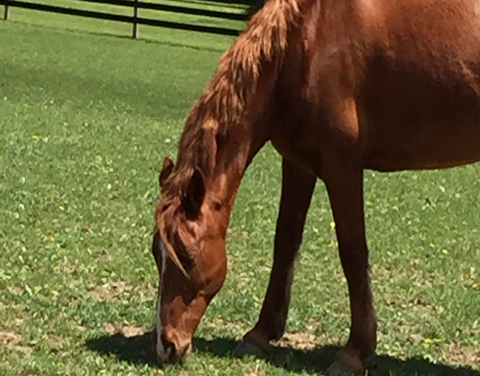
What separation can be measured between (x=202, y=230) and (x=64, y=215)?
3.70 m

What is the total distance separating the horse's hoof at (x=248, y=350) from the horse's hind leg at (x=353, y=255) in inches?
18.2

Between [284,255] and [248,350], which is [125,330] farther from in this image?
[284,255]

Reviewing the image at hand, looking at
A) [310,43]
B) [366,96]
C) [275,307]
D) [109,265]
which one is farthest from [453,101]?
[109,265]

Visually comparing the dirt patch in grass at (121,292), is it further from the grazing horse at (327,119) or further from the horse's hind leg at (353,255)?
the horse's hind leg at (353,255)

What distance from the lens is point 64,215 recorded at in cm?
823

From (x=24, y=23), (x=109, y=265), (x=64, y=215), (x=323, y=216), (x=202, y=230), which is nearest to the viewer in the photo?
(x=202, y=230)

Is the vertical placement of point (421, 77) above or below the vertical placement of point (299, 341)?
above

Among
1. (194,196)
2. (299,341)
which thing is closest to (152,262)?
A: (299,341)

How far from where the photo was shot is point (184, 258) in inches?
187

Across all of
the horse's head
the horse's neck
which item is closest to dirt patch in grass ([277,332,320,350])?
the horse's head

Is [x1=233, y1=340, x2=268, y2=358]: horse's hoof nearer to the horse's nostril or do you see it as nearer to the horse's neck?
the horse's nostril

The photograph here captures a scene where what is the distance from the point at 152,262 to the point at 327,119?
8.87 ft

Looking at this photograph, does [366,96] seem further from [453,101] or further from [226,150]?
[226,150]

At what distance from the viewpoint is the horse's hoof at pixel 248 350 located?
17.6ft
